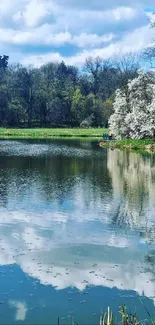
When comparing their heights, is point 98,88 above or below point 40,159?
above

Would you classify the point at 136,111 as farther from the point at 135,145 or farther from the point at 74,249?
the point at 74,249

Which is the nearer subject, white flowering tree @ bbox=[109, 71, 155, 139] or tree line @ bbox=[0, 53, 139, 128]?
white flowering tree @ bbox=[109, 71, 155, 139]

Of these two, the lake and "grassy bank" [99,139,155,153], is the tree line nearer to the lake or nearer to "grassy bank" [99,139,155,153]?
"grassy bank" [99,139,155,153]

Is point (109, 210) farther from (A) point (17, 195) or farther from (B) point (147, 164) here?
(B) point (147, 164)

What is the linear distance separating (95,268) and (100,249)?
2.02m

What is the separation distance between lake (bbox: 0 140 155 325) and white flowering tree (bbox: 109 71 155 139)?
112 ft

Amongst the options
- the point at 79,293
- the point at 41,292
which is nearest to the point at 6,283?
the point at 41,292

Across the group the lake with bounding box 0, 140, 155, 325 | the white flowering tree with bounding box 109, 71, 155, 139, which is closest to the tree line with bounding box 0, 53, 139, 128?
the white flowering tree with bounding box 109, 71, 155, 139

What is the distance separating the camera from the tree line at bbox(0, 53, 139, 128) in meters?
133

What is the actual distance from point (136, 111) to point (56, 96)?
75763 millimetres

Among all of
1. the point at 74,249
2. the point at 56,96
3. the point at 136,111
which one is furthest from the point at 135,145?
the point at 56,96

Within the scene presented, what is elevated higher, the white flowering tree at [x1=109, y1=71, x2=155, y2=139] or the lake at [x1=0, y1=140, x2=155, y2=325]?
the white flowering tree at [x1=109, y1=71, x2=155, y2=139]

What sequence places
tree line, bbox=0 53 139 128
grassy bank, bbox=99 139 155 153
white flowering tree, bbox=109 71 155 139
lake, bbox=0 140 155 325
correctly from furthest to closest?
tree line, bbox=0 53 139 128 → white flowering tree, bbox=109 71 155 139 → grassy bank, bbox=99 139 155 153 → lake, bbox=0 140 155 325

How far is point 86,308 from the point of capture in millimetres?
11133
